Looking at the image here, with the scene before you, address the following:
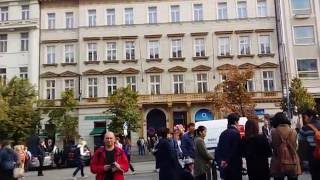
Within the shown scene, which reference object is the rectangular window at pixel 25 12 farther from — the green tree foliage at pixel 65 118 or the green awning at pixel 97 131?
the green awning at pixel 97 131

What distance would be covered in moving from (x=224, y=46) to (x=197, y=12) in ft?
16.0

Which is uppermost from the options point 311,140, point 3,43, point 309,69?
point 3,43

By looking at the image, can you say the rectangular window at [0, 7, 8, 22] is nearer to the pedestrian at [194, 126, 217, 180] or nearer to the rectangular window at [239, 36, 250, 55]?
the rectangular window at [239, 36, 250, 55]

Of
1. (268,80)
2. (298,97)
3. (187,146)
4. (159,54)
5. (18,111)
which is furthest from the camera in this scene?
(159,54)

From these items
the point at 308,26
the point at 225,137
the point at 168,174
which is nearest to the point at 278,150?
the point at 225,137

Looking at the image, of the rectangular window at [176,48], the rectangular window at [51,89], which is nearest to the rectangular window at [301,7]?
the rectangular window at [176,48]

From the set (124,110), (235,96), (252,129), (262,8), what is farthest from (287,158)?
(262,8)

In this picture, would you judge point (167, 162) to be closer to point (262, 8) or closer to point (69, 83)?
point (69, 83)

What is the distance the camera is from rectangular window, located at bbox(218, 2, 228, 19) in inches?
1893

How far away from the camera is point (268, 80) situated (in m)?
46.5

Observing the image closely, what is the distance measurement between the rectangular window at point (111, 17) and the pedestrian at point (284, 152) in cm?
4182

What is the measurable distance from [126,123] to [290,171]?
110ft

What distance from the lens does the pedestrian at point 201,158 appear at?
36.1 feet

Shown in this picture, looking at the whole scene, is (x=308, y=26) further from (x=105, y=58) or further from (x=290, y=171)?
(x=290, y=171)
